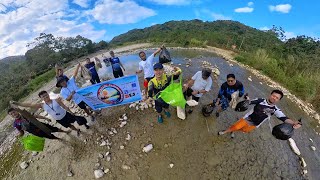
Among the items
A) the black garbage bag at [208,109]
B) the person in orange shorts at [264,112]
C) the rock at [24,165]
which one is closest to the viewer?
the person in orange shorts at [264,112]

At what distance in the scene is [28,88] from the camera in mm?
20047

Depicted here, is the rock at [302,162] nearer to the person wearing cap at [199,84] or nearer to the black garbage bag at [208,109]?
the black garbage bag at [208,109]

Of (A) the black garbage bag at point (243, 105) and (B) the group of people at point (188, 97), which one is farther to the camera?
(A) the black garbage bag at point (243, 105)

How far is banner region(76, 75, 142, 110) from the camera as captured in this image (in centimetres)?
657

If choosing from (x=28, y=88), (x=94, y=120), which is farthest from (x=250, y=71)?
(x=28, y=88)

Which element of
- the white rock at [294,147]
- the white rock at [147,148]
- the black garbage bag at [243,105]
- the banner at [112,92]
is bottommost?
the white rock at [147,148]

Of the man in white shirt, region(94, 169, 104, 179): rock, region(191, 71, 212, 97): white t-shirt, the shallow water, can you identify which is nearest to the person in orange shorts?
the shallow water

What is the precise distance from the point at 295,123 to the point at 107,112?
6027 millimetres

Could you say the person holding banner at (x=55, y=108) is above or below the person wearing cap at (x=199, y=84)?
below

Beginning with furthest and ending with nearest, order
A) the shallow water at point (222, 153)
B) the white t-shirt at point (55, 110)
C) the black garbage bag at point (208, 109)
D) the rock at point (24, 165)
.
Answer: the black garbage bag at point (208, 109)
the rock at point (24, 165)
the white t-shirt at point (55, 110)
the shallow water at point (222, 153)

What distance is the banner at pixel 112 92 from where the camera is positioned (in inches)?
259

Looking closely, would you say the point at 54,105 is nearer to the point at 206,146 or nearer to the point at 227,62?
the point at 206,146

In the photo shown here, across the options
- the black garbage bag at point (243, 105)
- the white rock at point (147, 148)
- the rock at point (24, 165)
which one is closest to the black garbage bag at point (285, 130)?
the black garbage bag at point (243, 105)

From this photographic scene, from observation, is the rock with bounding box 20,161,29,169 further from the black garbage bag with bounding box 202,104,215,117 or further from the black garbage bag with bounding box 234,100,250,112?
the black garbage bag with bounding box 234,100,250,112
